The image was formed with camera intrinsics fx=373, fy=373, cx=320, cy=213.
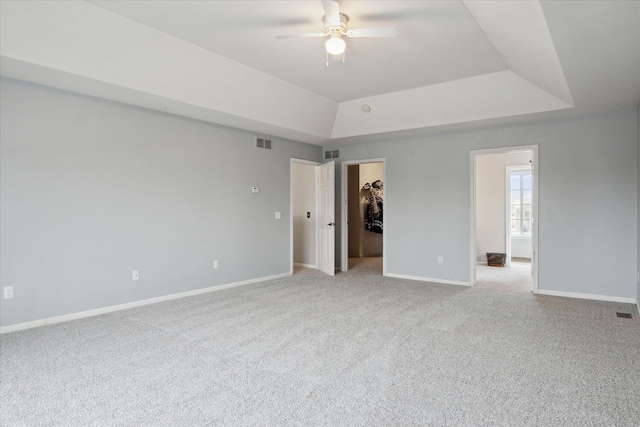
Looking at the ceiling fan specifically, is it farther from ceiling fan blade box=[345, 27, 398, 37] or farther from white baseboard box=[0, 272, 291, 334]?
white baseboard box=[0, 272, 291, 334]

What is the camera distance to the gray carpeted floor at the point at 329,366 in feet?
7.04

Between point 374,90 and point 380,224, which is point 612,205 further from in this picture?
point 380,224

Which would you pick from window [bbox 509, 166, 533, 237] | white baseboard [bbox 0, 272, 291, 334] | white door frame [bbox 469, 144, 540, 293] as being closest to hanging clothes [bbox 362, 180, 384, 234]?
window [bbox 509, 166, 533, 237]

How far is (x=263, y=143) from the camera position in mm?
6031

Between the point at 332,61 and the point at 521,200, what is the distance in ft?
21.1

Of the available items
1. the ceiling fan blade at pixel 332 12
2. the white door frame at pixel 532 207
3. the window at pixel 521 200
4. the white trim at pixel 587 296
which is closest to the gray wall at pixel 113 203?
the ceiling fan blade at pixel 332 12

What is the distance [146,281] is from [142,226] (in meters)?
0.67

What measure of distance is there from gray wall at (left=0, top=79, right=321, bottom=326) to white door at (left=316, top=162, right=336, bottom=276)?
1301mm

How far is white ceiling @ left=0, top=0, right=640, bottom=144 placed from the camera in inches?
110

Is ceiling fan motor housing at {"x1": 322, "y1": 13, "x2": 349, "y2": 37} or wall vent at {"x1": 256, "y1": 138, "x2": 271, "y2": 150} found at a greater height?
ceiling fan motor housing at {"x1": 322, "y1": 13, "x2": 349, "y2": 37}

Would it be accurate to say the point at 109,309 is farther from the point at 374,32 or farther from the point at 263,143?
the point at 374,32

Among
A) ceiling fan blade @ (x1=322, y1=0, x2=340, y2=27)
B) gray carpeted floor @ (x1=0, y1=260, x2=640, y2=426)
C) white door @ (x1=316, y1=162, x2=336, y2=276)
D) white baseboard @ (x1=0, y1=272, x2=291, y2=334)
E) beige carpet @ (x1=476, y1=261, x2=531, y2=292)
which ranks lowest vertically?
beige carpet @ (x1=476, y1=261, x2=531, y2=292)

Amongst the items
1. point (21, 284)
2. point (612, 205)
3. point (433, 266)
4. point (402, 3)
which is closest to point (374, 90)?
point (402, 3)

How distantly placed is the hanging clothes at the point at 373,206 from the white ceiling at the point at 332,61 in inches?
150
